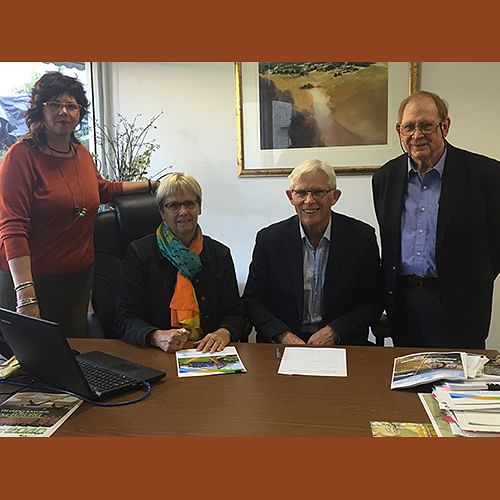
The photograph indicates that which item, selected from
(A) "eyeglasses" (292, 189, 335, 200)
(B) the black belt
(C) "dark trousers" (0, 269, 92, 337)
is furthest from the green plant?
(B) the black belt

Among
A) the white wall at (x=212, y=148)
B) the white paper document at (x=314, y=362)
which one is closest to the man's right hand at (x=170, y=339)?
the white paper document at (x=314, y=362)

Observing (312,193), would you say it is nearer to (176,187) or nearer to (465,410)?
(176,187)

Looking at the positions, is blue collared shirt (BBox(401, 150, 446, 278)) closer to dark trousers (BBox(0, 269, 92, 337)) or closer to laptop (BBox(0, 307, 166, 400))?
laptop (BBox(0, 307, 166, 400))

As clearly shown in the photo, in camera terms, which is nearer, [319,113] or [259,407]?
[259,407]

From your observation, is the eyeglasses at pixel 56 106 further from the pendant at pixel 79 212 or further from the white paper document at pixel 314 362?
the white paper document at pixel 314 362

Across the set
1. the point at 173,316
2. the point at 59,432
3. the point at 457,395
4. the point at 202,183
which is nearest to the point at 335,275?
the point at 173,316

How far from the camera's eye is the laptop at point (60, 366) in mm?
1347

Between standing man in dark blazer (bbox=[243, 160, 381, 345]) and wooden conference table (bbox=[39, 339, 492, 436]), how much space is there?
472 mm

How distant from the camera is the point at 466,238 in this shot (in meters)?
2.02

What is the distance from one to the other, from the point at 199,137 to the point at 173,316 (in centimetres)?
169

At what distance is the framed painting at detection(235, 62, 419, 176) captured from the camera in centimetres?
307

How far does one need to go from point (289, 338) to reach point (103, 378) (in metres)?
0.73

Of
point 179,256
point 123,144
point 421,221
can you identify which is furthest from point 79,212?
point 123,144

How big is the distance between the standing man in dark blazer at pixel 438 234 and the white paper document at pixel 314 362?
500mm
